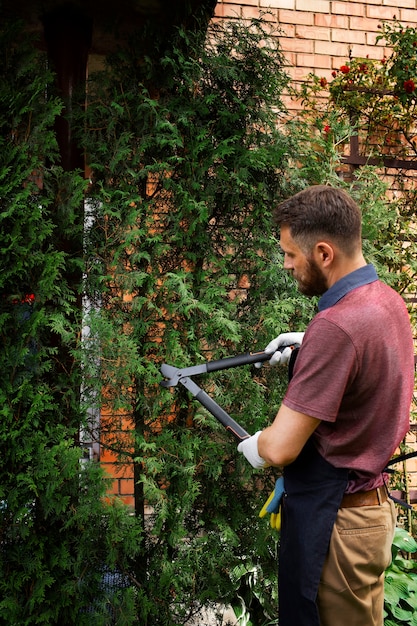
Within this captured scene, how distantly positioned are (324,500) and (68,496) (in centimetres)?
144

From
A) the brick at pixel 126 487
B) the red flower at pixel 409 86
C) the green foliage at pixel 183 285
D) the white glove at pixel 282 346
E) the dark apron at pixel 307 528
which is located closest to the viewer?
the dark apron at pixel 307 528

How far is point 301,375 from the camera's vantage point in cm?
177

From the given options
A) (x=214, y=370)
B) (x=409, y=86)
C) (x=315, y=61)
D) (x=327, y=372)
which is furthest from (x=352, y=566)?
(x=315, y=61)

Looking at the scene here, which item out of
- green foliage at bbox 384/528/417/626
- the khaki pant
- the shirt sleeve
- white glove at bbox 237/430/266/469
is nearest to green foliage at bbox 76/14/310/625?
green foliage at bbox 384/528/417/626

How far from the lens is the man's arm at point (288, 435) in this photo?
1776mm

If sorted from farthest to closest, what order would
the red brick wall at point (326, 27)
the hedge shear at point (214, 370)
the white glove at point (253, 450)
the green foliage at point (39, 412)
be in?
1. the red brick wall at point (326, 27)
2. the green foliage at point (39, 412)
3. the hedge shear at point (214, 370)
4. the white glove at point (253, 450)

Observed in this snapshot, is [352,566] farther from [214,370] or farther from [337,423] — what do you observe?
[214,370]

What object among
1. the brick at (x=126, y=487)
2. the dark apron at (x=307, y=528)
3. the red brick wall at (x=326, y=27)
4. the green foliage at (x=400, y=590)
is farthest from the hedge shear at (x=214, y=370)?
the red brick wall at (x=326, y=27)

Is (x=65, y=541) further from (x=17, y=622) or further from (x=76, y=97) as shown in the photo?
(x=76, y=97)

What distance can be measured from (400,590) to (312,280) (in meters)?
2.31

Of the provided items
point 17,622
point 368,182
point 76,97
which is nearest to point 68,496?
point 17,622

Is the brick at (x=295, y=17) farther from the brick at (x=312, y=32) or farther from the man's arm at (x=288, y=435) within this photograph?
the man's arm at (x=288, y=435)

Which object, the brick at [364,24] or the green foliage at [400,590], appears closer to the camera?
the green foliage at [400,590]

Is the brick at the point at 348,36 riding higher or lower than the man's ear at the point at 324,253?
higher
